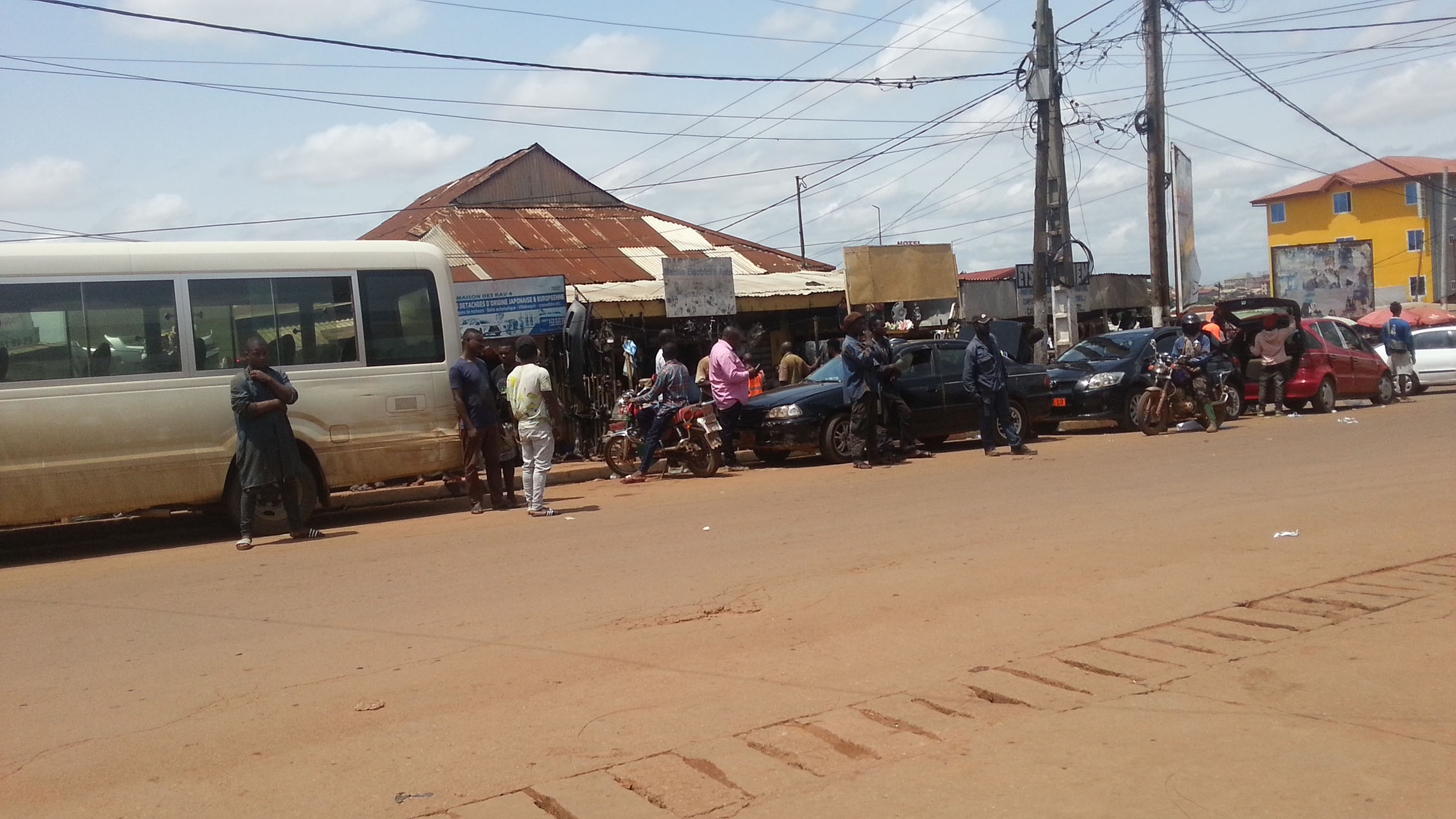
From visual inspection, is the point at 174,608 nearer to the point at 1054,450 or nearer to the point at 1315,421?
the point at 1054,450

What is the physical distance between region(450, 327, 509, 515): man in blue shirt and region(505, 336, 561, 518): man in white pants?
1.38ft

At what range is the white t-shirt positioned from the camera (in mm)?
11305

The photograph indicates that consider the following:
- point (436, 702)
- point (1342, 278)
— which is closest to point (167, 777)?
point (436, 702)

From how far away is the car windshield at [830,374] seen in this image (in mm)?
15180

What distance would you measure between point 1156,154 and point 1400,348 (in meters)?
6.30

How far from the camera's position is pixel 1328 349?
20.4 m

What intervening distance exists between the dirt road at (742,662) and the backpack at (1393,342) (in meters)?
15.2

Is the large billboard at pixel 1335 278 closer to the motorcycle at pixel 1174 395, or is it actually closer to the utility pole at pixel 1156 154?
the utility pole at pixel 1156 154

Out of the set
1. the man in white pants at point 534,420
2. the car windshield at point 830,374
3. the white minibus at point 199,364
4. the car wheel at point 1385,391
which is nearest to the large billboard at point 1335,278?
the car wheel at point 1385,391

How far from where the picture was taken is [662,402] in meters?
14.0

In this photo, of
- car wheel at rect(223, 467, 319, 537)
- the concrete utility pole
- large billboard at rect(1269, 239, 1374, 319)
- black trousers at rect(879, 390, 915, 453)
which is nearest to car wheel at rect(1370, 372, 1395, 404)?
the concrete utility pole

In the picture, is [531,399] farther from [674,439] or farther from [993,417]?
[993,417]

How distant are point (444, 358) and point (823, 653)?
23.7 feet

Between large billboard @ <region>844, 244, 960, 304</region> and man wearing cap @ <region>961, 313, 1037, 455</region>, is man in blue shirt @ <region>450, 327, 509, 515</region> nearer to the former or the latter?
man wearing cap @ <region>961, 313, 1037, 455</region>
